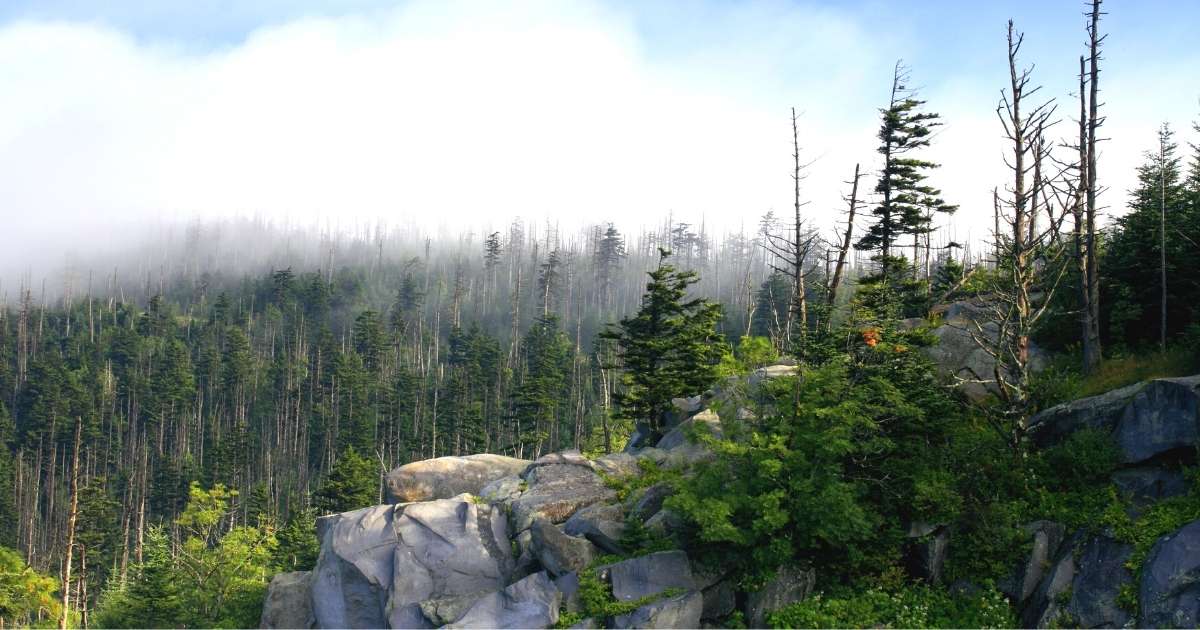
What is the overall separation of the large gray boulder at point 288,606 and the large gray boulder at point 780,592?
57.4ft

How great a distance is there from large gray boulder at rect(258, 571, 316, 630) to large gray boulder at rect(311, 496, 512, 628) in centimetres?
192

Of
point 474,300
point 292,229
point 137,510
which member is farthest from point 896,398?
point 292,229

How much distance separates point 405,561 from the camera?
24.2m

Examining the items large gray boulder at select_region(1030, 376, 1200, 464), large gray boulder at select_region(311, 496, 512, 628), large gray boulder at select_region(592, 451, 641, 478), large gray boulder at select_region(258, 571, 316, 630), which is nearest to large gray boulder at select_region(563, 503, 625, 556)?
large gray boulder at select_region(311, 496, 512, 628)

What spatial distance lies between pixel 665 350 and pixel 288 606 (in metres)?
18.3

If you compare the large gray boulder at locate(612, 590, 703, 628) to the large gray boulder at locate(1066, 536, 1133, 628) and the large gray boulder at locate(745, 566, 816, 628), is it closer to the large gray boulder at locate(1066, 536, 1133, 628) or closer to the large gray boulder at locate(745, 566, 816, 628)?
the large gray boulder at locate(745, 566, 816, 628)

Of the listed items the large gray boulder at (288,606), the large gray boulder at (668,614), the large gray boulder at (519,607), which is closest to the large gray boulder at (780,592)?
the large gray boulder at (668,614)

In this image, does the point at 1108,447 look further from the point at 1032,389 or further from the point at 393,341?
the point at 393,341

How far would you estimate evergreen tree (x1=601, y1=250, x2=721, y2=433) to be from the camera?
3091cm

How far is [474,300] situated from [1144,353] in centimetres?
11053

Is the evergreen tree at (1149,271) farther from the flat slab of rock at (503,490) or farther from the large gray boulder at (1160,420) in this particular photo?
the flat slab of rock at (503,490)

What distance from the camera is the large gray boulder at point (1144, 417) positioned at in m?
16.7

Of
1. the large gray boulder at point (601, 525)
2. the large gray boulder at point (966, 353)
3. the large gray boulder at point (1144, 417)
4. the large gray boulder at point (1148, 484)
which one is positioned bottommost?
the large gray boulder at point (601, 525)

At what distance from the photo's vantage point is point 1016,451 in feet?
61.5
